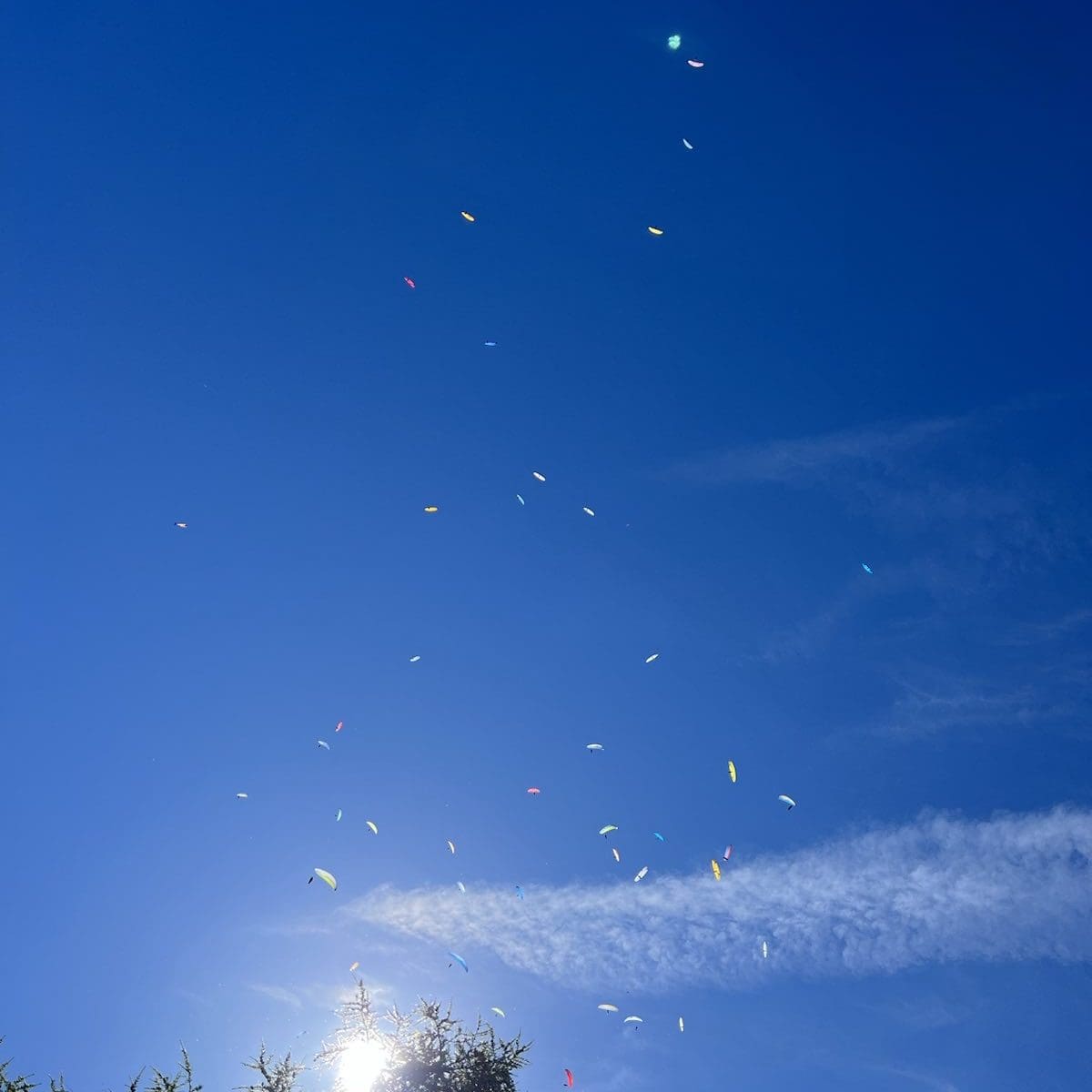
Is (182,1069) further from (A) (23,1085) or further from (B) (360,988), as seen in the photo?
(B) (360,988)

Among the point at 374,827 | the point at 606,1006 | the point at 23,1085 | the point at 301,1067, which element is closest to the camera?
the point at 23,1085

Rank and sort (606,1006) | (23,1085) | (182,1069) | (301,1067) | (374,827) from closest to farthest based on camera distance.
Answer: (23,1085), (182,1069), (301,1067), (606,1006), (374,827)

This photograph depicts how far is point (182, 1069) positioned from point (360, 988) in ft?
13.5

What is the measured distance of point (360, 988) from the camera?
1842 centimetres

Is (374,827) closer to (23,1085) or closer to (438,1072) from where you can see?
(438,1072)

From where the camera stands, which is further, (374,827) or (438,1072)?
(374,827)

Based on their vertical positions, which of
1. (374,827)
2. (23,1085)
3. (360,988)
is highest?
(374,827)

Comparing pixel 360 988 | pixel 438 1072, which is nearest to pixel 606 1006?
pixel 438 1072

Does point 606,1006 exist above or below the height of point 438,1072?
above

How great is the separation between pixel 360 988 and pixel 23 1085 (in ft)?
21.3

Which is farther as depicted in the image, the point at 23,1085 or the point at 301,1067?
the point at 301,1067

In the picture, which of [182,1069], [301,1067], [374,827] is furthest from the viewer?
[374,827]

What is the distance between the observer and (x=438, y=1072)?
17.4 m

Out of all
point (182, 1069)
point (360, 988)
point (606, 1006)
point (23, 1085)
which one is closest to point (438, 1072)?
point (360, 988)
